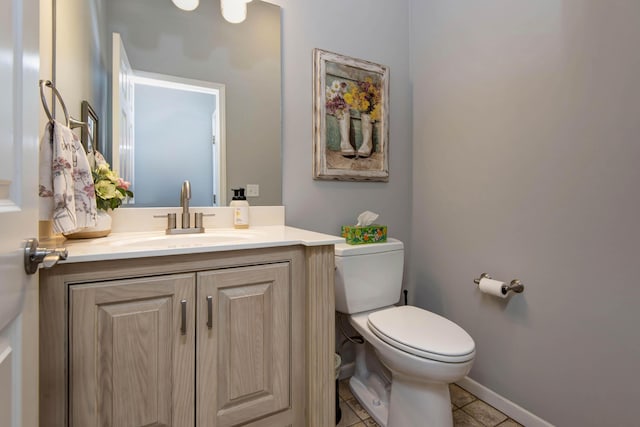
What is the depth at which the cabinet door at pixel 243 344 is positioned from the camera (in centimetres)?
92

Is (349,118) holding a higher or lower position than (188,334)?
higher

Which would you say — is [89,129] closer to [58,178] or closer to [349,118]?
[58,178]

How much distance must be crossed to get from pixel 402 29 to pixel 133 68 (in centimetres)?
156

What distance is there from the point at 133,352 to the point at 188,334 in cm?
14

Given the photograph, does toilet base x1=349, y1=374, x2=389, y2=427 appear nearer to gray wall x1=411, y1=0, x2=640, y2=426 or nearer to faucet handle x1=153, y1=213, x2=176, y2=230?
gray wall x1=411, y1=0, x2=640, y2=426

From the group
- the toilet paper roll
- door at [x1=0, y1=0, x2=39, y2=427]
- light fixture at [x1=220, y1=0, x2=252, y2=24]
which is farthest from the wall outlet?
the toilet paper roll

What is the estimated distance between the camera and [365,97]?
5.79 ft

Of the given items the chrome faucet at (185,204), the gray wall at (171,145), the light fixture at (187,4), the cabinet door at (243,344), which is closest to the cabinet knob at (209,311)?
the cabinet door at (243,344)

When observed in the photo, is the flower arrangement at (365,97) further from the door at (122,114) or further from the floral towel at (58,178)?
the floral towel at (58,178)

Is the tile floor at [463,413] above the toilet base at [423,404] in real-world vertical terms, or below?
below

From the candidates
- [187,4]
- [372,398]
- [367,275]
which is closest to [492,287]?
[367,275]

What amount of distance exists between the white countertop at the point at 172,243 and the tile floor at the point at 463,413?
916 mm

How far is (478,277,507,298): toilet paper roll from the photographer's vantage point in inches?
54.1

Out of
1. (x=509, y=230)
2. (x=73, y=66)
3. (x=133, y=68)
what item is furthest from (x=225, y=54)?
(x=509, y=230)
